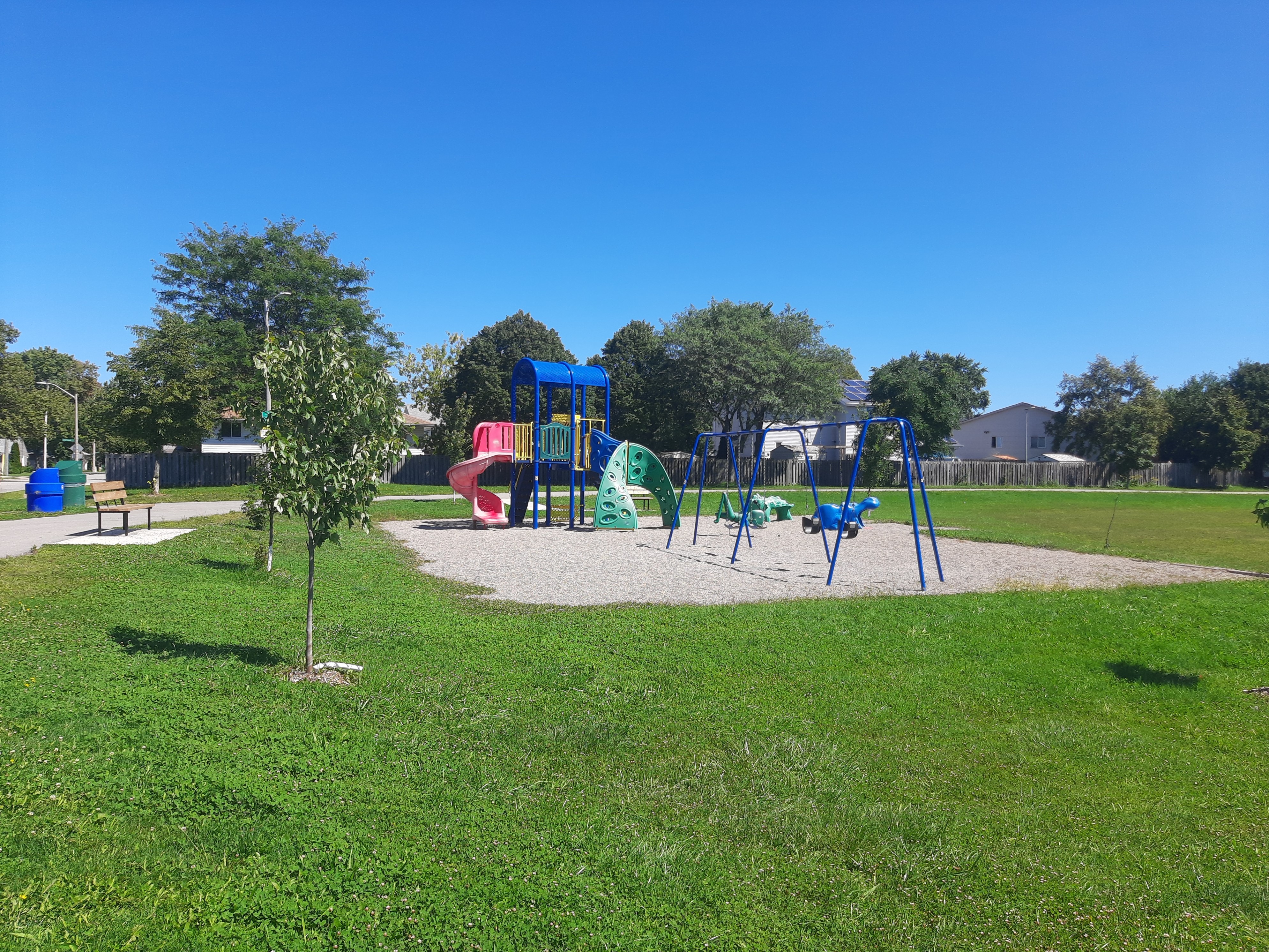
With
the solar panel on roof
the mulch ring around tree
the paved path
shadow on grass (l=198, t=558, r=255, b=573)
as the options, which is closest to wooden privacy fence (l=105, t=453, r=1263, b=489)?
the solar panel on roof

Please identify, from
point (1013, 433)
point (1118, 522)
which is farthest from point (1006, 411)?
point (1118, 522)

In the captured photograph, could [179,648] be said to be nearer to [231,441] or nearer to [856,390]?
[231,441]

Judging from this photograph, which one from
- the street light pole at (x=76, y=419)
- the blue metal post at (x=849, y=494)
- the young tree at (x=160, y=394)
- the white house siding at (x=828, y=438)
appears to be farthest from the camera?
the white house siding at (x=828, y=438)

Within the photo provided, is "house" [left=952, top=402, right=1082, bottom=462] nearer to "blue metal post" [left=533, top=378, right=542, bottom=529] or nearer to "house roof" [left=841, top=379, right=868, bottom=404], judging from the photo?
"house roof" [left=841, top=379, right=868, bottom=404]

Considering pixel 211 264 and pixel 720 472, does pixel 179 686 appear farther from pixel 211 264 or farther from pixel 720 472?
pixel 720 472

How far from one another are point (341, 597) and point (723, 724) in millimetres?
6390

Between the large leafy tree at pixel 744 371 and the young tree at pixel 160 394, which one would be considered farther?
the large leafy tree at pixel 744 371

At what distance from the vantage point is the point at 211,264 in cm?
4253

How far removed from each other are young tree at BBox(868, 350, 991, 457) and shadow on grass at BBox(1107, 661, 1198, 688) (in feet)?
149

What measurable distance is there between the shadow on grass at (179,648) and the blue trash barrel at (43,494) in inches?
748

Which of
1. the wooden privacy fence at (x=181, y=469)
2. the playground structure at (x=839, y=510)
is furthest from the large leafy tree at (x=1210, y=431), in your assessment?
the wooden privacy fence at (x=181, y=469)

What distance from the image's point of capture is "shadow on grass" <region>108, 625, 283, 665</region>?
22.8ft

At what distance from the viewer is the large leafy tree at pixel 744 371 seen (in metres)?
48.1

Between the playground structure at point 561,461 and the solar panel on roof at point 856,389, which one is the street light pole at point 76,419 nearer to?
the playground structure at point 561,461
